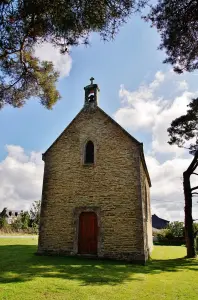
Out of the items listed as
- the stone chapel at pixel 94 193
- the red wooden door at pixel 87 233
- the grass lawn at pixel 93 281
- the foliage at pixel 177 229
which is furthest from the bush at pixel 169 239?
the grass lawn at pixel 93 281

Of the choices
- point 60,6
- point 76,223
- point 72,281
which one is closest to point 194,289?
point 72,281

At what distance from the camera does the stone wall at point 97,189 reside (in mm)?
14211

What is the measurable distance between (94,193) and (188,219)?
23.3ft

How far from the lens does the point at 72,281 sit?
28.7 feet

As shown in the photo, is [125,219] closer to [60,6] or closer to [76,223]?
[76,223]

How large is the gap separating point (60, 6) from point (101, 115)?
34.0ft

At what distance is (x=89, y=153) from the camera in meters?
16.8

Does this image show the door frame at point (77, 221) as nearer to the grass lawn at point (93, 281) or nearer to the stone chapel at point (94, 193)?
the stone chapel at point (94, 193)

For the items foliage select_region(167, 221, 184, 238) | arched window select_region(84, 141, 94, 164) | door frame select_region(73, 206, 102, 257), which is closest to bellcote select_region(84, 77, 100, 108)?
arched window select_region(84, 141, 94, 164)

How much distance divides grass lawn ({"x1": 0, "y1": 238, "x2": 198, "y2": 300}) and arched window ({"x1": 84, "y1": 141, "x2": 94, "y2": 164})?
6422mm

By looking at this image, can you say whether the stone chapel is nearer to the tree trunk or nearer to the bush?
the tree trunk

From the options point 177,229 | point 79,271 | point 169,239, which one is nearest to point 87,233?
point 79,271

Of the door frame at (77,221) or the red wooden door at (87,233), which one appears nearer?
the door frame at (77,221)

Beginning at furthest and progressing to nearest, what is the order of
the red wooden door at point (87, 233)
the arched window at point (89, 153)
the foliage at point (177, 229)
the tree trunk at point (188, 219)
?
1. the foliage at point (177, 229)
2. the tree trunk at point (188, 219)
3. the arched window at point (89, 153)
4. the red wooden door at point (87, 233)
